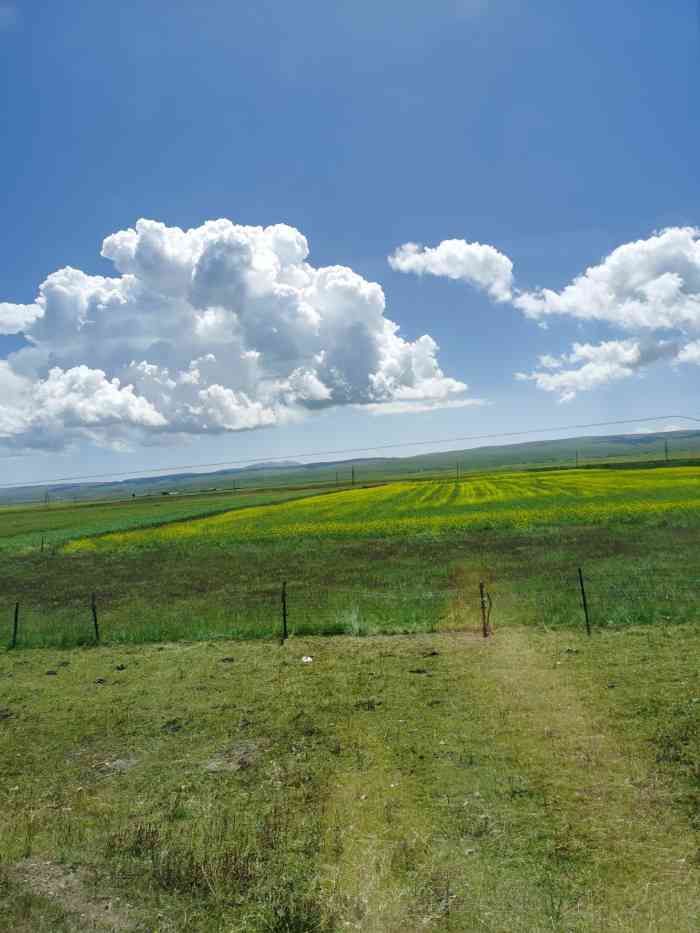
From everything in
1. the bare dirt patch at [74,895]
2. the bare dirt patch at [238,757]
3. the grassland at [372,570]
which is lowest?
the grassland at [372,570]

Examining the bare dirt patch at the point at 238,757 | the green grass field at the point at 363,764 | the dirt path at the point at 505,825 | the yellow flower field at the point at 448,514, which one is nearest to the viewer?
the dirt path at the point at 505,825

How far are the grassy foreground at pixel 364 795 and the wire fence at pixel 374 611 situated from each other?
2.56 metres

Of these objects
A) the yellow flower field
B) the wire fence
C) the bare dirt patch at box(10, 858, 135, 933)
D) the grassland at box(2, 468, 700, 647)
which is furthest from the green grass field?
the yellow flower field

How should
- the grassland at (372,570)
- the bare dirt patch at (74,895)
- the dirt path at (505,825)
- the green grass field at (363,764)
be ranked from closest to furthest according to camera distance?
the dirt path at (505,825) → the bare dirt patch at (74,895) → the green grass field at (363,764) → the grassland at (372,570)

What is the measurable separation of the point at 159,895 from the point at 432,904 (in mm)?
2880

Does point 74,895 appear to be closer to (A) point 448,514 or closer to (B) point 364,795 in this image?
(B) point 364,795

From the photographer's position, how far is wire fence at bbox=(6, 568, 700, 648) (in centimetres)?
1658

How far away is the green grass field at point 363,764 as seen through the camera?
6.25 metres

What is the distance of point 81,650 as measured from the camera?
16781 mm

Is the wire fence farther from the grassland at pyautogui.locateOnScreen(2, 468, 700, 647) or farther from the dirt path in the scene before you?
the dirt path

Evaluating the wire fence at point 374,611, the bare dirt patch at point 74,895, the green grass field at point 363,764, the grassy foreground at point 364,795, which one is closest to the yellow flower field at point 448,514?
the wire fence at point 374,611

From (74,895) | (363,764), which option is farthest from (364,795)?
(74,895)

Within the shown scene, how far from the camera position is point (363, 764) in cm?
916

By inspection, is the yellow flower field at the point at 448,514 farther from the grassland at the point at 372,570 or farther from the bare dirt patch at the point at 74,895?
the bare dirt patch at the point at 74,895
